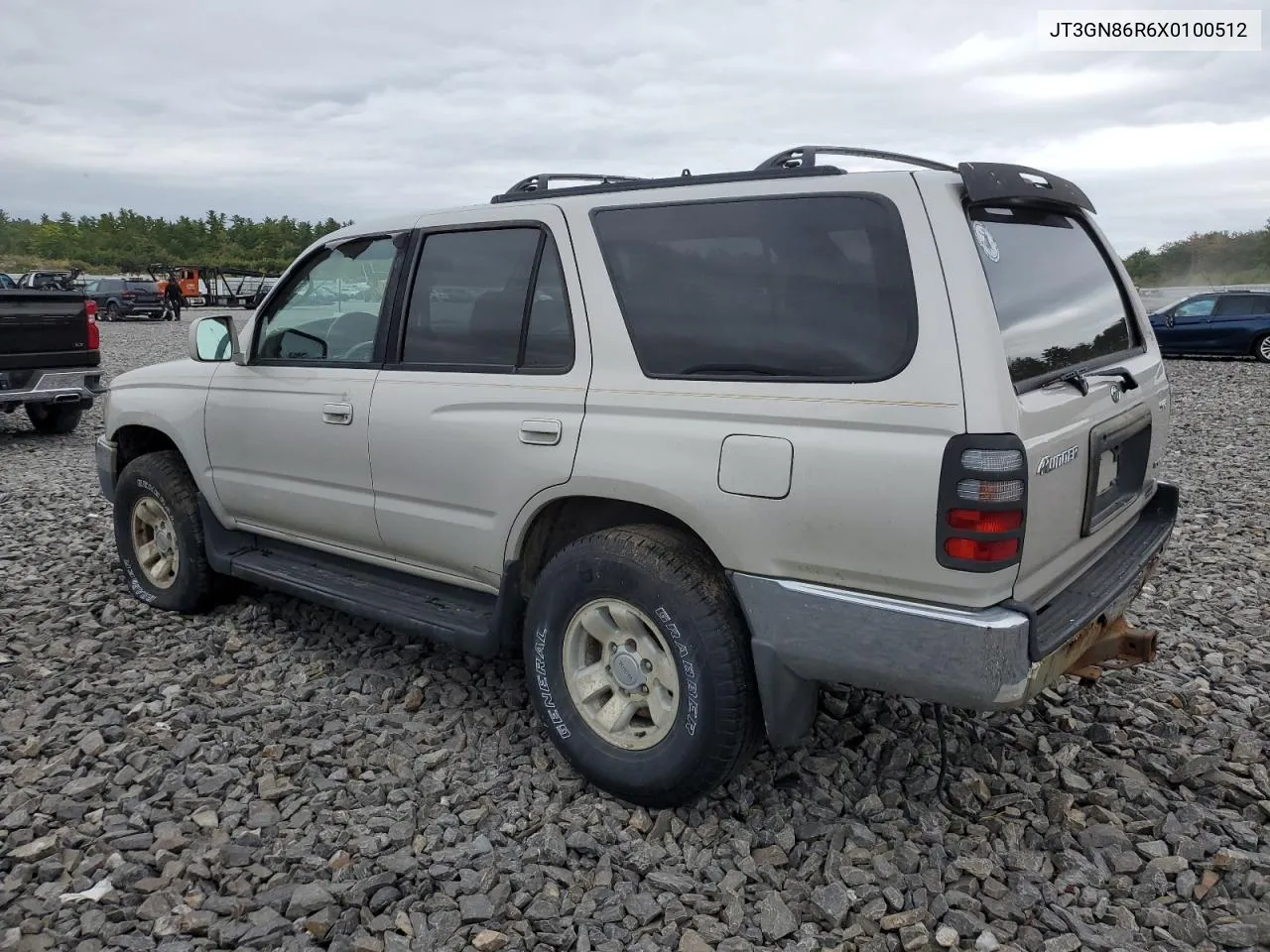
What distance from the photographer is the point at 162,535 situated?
4805 mm

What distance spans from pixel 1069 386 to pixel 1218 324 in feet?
58.9

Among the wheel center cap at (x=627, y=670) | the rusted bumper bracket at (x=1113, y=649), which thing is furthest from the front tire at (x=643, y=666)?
the rusted bumper bracket at (x=1113, y=649)

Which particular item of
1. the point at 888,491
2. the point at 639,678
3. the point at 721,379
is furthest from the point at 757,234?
the point at 639,678

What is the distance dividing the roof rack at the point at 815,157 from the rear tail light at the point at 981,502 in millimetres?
956

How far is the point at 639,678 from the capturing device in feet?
9.93

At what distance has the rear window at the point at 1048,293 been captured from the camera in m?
2.62

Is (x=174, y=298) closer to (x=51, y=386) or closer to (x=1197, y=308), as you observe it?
(x=51, y=386)

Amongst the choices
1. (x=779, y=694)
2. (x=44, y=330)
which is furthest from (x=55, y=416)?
(x=779, y=694)

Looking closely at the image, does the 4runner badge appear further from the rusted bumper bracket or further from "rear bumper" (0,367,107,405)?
"rear bumper" (0,367,107,405)

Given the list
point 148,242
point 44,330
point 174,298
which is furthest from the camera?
point 148,242

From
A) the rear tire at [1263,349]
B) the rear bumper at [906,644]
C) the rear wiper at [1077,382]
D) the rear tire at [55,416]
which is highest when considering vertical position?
the rear wiper at [1077,382]

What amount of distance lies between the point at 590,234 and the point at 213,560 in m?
2.44

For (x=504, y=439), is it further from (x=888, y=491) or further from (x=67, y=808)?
(x=67, y=808)

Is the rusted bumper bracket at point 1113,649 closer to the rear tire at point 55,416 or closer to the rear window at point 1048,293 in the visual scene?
the rear window at point 1048,293
